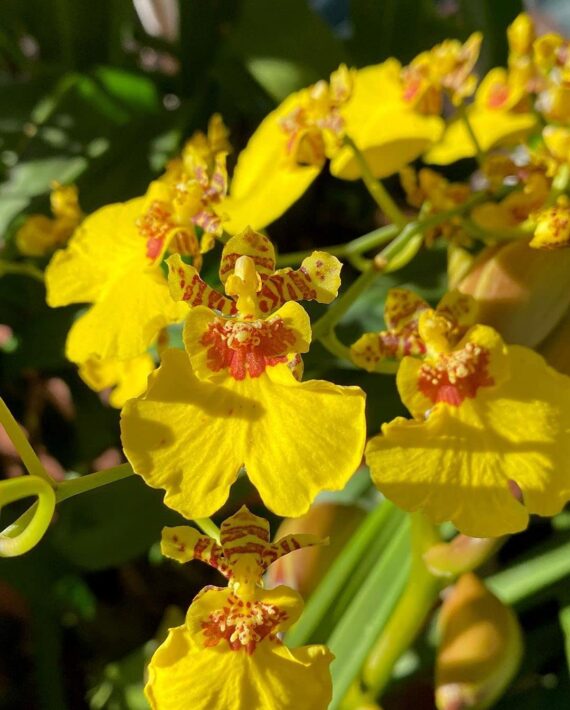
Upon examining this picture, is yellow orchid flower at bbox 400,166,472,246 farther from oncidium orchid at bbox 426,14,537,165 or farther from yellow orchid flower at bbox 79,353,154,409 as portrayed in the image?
yellow orchid flower at bbox 79,353,154,409

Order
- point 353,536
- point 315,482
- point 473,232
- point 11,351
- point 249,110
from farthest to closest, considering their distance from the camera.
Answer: point 249,110 < point 11,351 < point 353,536 < point 473,232 < point 315,482

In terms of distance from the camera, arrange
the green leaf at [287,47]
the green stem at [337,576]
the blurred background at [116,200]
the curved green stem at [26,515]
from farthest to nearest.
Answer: the green leaf at [287,47]
the blurred background at [116,200]
the green stem at [337,576]
the curved green stem at [26,515]

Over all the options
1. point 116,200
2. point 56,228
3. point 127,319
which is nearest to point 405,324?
point 127,319

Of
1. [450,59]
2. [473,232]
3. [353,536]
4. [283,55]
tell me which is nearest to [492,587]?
[353,536]

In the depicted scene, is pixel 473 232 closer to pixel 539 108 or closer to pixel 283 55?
pixel 539 108

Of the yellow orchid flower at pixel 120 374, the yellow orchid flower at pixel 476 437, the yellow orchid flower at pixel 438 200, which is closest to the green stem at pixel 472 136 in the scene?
the yellow orchid flower at pixel 438 200

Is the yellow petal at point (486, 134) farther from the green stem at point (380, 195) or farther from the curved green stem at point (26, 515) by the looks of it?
the curved green stem at point (26, 515)

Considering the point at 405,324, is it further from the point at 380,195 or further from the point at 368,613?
the point at 368,613
